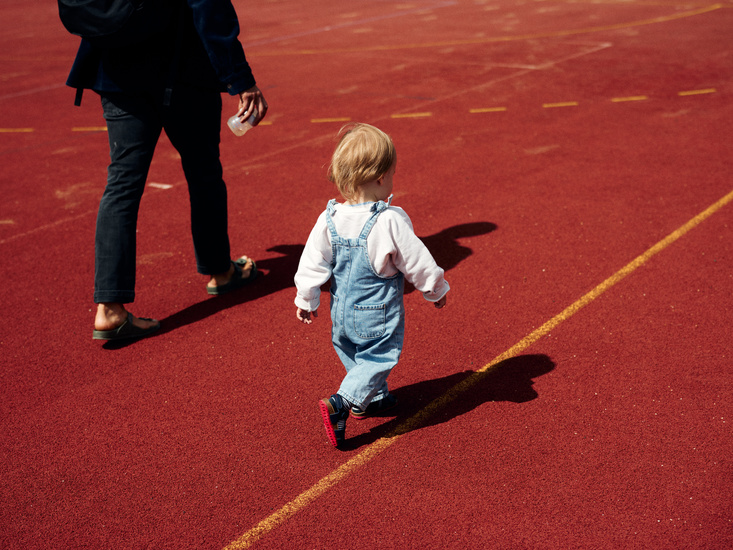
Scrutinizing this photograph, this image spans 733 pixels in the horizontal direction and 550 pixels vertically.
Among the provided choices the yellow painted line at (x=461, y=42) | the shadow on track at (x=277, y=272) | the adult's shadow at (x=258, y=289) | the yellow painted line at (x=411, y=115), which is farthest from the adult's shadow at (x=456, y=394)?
the yellow painted line at (x=461, y=42)

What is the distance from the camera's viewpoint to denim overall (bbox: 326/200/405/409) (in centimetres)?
314

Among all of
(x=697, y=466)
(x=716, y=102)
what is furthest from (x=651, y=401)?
(x=716, y=102)

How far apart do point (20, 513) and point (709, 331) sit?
3691mm

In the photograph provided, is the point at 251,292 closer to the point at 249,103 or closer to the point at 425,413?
the point at 249,103

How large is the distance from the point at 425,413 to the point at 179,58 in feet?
8.16

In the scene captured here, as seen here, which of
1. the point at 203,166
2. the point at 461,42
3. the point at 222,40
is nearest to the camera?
the point at 222,40

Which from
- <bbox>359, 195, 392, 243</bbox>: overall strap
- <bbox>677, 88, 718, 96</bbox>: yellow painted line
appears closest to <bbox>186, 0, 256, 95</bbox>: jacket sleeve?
<bbox>359, 195, 392, 243</bbox>: overall strap

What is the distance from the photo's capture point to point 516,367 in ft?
12.8

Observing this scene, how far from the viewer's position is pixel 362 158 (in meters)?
3.02

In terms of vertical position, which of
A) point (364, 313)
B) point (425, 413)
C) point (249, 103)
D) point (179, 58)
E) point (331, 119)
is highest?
point (179, 58)

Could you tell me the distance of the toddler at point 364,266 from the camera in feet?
10.0

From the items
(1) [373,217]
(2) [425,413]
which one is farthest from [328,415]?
(1) [373,217]

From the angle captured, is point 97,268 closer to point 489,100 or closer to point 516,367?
point 516,367

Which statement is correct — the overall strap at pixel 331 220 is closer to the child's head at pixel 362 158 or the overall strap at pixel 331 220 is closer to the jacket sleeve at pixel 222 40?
the child's head at pixel 362 158
